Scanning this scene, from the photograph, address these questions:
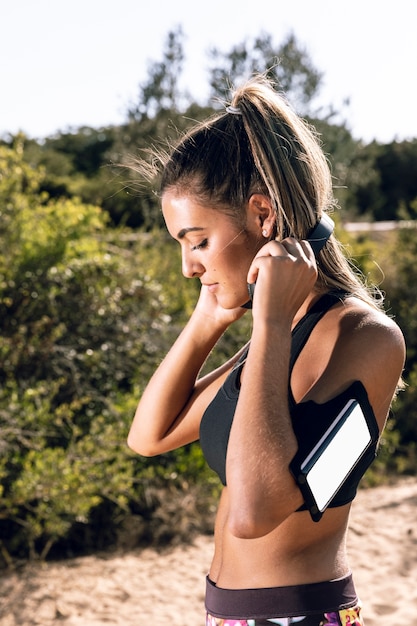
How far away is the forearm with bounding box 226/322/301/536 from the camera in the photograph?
1.35 metres

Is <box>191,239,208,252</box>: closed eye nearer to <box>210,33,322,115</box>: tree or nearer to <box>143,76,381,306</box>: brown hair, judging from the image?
<box>143,76,381,306</box>: brown hair

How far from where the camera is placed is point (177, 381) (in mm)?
1969

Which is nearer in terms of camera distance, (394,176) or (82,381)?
(82,381)

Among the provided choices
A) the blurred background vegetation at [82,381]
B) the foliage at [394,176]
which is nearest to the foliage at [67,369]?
the blurred background vegetation at [82,381]

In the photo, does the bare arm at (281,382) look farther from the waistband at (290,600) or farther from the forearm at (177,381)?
the forearm at (177,381)

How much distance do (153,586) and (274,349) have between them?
160 inches

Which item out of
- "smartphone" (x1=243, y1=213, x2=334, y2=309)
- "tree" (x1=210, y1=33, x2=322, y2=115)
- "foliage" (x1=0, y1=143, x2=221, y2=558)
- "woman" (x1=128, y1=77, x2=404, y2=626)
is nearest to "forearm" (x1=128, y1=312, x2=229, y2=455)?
"woman" (x1=128, y1=77, x2=404, y2=626)

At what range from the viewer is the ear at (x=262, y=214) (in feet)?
5.32

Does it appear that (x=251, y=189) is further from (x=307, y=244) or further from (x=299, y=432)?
(x=299, y=432)

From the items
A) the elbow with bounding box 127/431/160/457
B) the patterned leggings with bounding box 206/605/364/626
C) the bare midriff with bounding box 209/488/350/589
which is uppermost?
the elbow with bounding box 127/431/160/457

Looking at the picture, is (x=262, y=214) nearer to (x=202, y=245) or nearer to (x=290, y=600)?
(x=202, y=245)

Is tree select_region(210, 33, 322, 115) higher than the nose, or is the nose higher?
tree select_region(210, 33, 322, 115)

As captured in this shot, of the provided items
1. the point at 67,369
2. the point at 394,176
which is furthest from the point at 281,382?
the point at 394,176

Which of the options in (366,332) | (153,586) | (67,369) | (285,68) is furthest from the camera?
(285,68)
